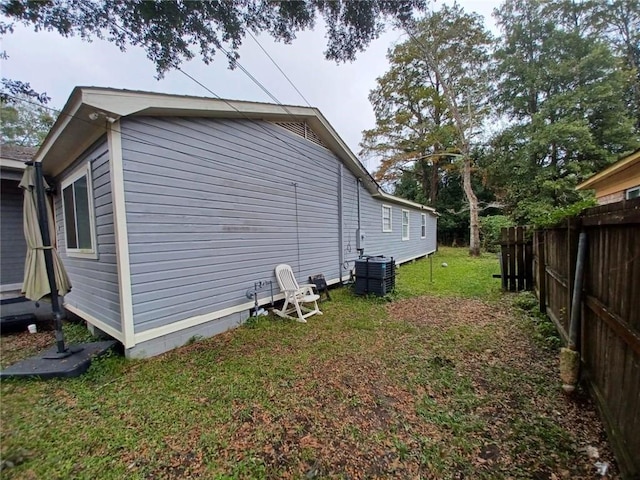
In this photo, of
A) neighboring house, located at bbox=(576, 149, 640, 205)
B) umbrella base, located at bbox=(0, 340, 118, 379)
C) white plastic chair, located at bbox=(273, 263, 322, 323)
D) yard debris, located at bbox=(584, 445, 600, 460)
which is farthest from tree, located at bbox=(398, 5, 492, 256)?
umbrella base, located at bbox=(0, 340, 118, 379)

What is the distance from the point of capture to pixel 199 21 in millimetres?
5227

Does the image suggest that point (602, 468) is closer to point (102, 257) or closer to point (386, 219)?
point (102, 257)

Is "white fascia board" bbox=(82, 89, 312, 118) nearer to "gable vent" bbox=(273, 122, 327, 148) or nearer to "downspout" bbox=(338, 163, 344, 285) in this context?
"gable vent" bbox=(273, 122, 327, 148)

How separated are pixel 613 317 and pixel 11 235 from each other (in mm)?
9072

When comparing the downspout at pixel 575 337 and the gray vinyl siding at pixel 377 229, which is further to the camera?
the gray vinyl siding at pixel 377 229

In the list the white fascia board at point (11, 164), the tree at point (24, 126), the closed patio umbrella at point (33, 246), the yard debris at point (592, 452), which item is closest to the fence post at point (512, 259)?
the yard debris at point (592, 452)

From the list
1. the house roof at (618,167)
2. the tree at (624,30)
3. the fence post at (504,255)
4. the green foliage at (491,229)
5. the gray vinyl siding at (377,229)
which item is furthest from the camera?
the green foliage at (491,229)

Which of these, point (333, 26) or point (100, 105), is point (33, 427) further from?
point (333, 26)

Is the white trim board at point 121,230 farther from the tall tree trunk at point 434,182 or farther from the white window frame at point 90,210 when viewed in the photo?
the tall tree trunk at point 434,182

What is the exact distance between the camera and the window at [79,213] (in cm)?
406

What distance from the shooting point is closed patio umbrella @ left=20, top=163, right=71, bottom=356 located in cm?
332

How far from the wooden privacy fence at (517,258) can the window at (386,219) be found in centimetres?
470

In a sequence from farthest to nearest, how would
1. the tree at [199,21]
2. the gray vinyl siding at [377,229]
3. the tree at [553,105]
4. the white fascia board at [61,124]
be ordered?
the tree at [553,105], the gray vinyl siding at [377,229], the tree at [199,21], the white fascia board at [61,124]

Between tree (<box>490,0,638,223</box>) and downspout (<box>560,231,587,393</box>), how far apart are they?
13.8m
